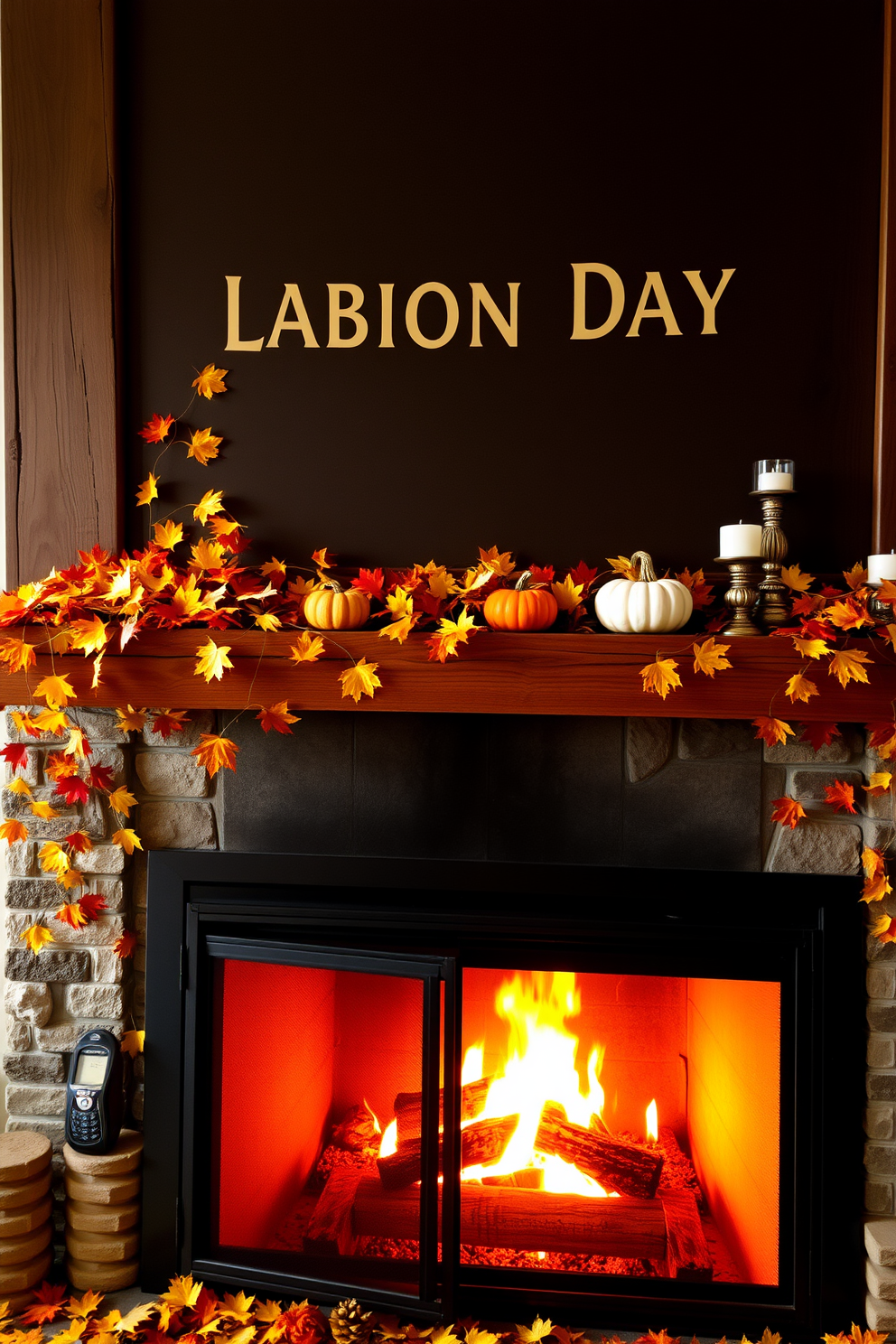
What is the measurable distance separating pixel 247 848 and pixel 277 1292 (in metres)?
0.91

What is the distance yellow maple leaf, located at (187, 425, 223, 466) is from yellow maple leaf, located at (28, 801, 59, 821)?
0.81 m

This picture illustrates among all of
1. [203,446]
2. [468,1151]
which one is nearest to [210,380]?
[203,446]

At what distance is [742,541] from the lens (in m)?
1.70

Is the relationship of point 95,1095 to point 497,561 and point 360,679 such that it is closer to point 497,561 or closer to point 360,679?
point 360,679

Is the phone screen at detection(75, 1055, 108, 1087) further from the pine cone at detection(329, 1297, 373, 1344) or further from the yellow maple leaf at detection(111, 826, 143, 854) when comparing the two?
the pine cone at detection(329, 1297, 373, 1344)

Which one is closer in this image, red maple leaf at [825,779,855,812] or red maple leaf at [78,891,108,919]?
red maple leaf at [825,779,855,812]

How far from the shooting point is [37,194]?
1.94 m

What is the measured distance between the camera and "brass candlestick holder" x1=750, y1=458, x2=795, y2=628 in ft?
5.70

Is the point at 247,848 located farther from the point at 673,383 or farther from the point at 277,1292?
the point at 673,383

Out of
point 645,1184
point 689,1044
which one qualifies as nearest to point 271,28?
point 689,1044

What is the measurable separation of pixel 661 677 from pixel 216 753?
2.93 ft

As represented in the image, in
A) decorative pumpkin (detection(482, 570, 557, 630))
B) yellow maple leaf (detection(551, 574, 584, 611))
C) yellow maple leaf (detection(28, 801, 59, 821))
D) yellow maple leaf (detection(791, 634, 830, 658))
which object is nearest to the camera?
yellow maple leaf (detection(791, 634, 830, 658))

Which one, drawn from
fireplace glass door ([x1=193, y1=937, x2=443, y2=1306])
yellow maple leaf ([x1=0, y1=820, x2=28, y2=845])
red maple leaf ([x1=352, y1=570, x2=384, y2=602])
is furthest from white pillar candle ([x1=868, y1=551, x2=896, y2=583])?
yellow maple leaf ([x1=0, y1=820, x2=28, y2=845])

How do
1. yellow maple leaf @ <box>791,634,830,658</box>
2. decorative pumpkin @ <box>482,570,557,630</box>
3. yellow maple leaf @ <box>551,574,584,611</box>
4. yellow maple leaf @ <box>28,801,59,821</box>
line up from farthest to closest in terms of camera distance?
yellow maple leaf @ <box>28,801,59,821</box>, yellow maple leaf @ <box>551,574,584,611</box>, decorative pumpkin @ <box>482,570,557,630</box>, yellow maple leaf @ <box>791,634,830,658</box>
